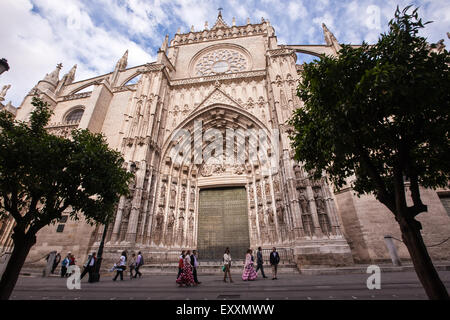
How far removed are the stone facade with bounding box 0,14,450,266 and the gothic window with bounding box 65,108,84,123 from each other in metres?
0.09

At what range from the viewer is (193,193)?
46.0 feet

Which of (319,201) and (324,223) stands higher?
(319,201)

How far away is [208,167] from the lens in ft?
48.7

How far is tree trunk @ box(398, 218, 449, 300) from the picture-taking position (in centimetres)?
279

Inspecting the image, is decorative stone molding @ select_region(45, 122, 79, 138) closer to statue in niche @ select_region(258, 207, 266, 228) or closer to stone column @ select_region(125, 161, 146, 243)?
stone column @ select_region(125, 161, 146, 243)

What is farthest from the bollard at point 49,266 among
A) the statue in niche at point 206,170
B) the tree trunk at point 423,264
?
the tree trunk at point 423,264

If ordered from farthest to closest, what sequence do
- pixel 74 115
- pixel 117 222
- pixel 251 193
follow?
1. pixel 74 115
2. pixel 251 193
3. pixel 117 222

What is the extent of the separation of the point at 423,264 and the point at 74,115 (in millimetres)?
22125

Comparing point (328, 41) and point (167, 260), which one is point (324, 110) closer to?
point (167, 260)

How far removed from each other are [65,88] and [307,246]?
25190 millimetres

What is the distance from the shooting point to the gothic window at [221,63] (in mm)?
18859

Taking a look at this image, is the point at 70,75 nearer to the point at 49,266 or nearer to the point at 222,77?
the point at 222,77

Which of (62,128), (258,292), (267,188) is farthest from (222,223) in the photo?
(62,128)

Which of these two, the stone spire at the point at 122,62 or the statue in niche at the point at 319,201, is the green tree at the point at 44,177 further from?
the stone spire at the point at 122,62
